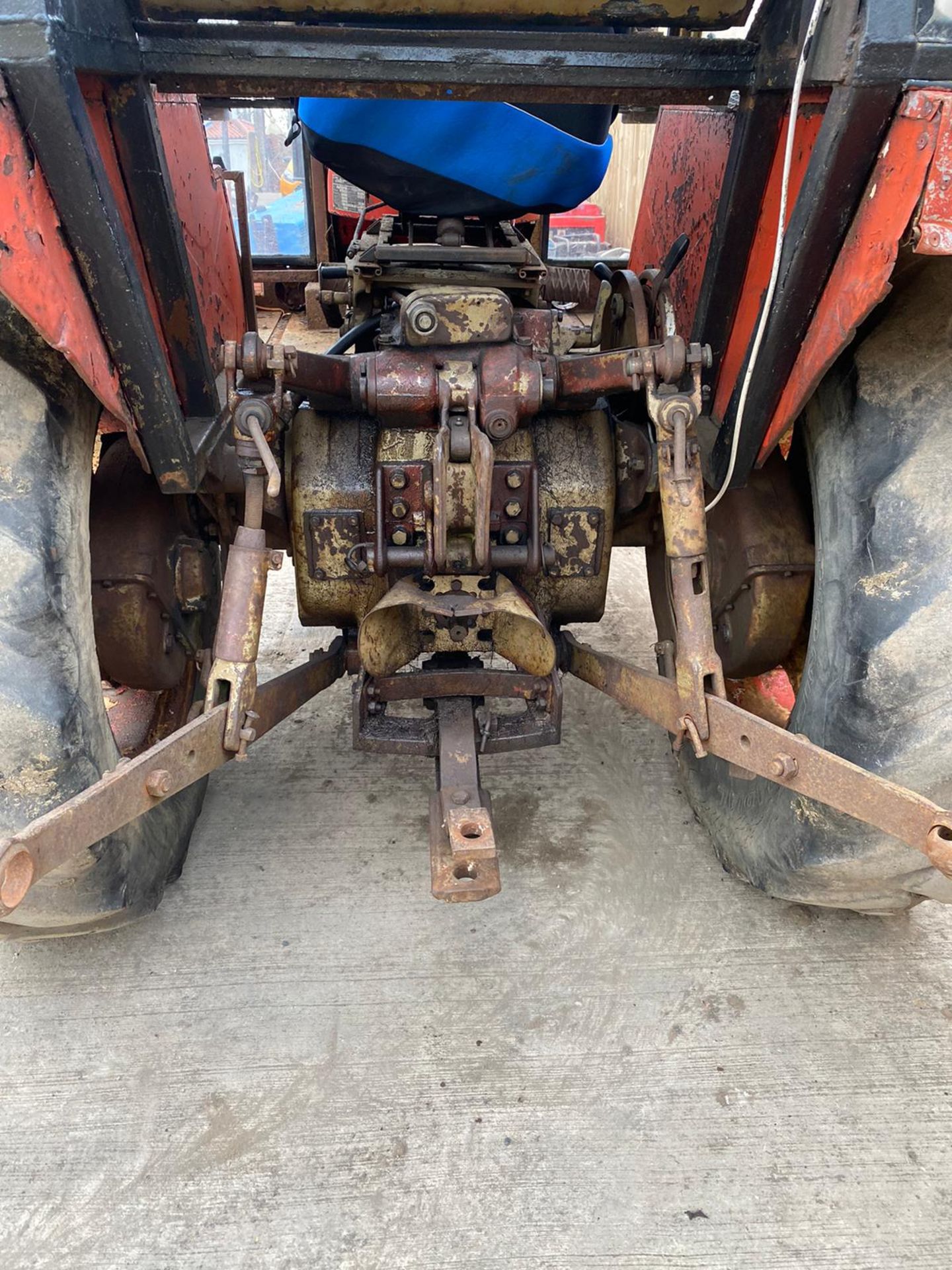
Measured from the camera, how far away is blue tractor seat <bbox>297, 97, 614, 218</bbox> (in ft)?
5.68

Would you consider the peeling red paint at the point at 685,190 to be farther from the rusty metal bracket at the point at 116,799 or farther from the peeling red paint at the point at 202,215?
the rusty metal bracket at the point at 116,799

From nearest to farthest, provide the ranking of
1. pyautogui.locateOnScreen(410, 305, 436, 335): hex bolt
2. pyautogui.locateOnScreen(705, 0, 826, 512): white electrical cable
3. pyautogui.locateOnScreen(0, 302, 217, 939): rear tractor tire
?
pyautogui.locateOnScreen(705, 0, 826, 512): white electrical cable < pyautogui.locateOnScreen(0, 302, 217, 939): rear tractor tire < pyautogui.locateOnScreen(410, 305, 436, 335): hex bolt

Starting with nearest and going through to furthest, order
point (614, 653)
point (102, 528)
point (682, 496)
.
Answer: point (682, 496), point (102, 528), point (614, 653)

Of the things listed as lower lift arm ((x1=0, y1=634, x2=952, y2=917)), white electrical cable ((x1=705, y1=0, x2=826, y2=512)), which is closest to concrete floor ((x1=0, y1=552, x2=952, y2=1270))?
lower lift arm ((x1=0, y1=634, x2=952, y2=917))

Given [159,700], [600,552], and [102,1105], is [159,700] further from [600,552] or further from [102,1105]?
A: [600,552]

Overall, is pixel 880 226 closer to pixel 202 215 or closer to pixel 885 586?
pixel 885 586

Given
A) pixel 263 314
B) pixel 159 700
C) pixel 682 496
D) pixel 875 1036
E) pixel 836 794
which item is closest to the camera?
pixel 836 794

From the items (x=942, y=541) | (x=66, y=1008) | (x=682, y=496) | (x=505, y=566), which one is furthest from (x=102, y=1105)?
(x=942, y=541)

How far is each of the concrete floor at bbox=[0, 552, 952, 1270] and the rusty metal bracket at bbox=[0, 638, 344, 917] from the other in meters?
0.53

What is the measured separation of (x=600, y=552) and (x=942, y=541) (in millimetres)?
640

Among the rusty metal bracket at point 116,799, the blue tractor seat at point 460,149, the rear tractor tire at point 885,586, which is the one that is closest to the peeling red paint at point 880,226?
the rear tractor tire at point 885,586

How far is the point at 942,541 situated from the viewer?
1.31m

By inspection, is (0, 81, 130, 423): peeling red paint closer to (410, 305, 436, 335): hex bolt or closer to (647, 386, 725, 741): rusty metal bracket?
(410, 305, 436, 335): hex bolt

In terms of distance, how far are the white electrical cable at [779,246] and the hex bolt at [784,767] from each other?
1.69 feet
